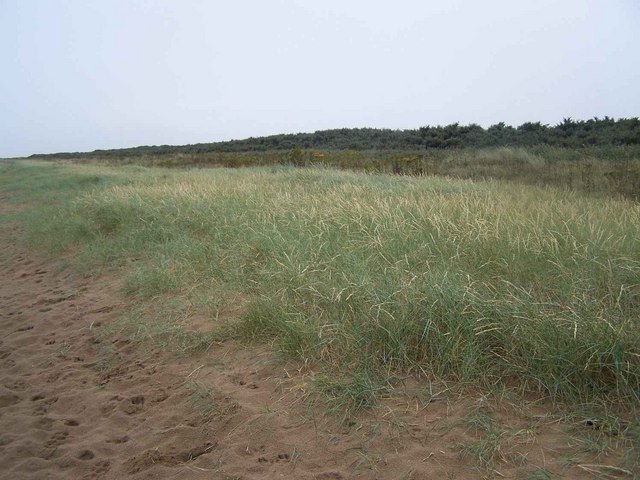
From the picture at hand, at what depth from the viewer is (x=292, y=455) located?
2111mm

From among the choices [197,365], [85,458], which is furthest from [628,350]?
[85,458]

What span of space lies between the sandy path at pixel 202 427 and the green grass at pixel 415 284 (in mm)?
219

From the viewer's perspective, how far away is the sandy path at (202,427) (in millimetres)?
1983

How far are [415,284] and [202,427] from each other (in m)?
1.56

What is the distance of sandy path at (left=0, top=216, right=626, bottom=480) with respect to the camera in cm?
198

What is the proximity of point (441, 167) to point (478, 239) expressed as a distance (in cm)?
1069

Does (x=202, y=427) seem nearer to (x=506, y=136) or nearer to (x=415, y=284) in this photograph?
(x=415, y=284)

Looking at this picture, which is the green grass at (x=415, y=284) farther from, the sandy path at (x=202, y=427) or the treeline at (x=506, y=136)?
the treeline at (x=506, y=136)

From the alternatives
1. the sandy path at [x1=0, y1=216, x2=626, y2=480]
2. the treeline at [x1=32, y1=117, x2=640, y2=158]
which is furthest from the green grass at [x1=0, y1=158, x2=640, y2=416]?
the treeline at [x1=32, y1=117, x2=640, y2=158]

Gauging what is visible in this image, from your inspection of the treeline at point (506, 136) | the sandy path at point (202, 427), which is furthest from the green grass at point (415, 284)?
the treeline at point (506, 136)

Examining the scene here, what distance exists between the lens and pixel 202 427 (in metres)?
2.42

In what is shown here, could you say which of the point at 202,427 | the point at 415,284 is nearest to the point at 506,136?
the point at 415,284

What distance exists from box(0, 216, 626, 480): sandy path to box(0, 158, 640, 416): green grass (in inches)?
8.6

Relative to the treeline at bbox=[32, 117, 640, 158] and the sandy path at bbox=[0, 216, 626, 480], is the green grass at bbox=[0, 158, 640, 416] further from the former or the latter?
the treeline at bbox=[32, 117, 640, 158]
